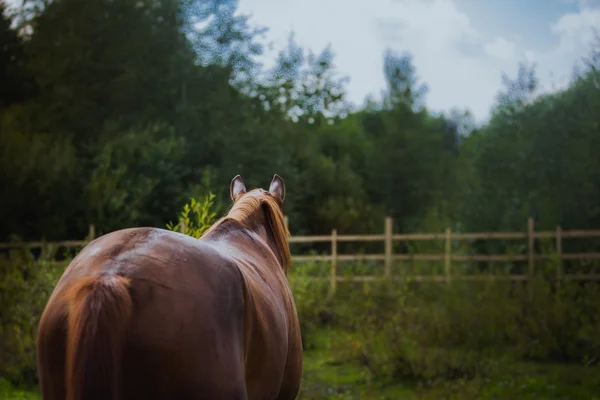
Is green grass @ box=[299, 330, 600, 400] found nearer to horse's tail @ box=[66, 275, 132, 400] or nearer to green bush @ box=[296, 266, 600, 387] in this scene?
green bush @ box=[296, 266, 600, 387]

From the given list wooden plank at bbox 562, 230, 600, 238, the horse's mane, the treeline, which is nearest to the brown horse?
the horse's mane

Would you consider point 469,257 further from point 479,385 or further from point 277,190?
point 277,190

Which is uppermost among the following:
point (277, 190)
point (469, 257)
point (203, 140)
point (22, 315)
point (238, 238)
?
point (203, 140)

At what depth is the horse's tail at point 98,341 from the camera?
1.96m

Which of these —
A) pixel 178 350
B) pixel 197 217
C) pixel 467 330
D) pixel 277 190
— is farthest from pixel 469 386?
pixel 178 350

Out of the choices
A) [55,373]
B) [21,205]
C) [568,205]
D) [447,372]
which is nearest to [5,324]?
[447,372]

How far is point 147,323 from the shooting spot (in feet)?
6.60

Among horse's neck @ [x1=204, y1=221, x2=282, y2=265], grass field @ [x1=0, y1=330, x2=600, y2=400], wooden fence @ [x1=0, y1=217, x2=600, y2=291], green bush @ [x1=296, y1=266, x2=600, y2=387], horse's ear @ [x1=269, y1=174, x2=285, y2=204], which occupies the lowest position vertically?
grass field @ [x1=0, y1=330, x2=600, y2=400]

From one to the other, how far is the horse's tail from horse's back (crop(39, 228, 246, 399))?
2cm

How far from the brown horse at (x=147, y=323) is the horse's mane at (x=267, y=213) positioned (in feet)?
3.37

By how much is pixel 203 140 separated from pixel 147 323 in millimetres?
21053

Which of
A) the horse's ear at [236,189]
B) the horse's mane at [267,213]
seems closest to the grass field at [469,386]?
the horse's ear at [236,189]

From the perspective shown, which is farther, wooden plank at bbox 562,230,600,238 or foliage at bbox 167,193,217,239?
wooden plank at bbox 562,230,600,238

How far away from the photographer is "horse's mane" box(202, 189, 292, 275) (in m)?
3.46
